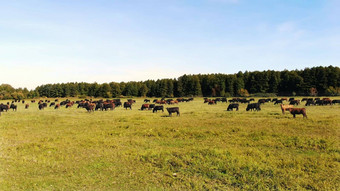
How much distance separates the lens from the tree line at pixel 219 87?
82125mm

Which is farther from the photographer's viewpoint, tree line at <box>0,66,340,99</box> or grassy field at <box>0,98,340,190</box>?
tree line at <box>0,66,340,99</box>

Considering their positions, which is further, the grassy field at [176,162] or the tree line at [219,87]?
the tree line at [219,87]

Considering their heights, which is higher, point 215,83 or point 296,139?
point 215,83

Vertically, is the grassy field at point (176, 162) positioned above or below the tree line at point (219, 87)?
below

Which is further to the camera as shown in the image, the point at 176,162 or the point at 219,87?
the point at 219,87

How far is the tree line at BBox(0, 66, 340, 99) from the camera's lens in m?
82.1

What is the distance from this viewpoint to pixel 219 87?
99812 millimetres

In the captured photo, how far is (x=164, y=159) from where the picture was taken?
9133mm

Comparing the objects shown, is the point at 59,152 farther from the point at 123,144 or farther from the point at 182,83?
the point at 182,83

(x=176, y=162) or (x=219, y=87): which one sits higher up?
(x=219, y=87)

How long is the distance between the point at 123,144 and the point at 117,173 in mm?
4118

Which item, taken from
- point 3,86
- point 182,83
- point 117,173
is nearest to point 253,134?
point 117,173

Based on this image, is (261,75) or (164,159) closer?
(164,159)

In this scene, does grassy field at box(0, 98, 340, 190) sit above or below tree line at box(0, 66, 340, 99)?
below
